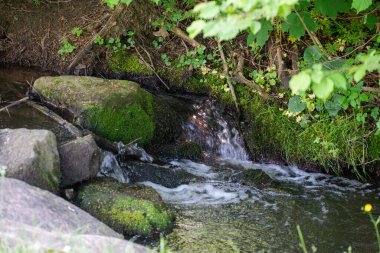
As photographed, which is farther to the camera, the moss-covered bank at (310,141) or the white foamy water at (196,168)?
the white foamy water at (196,168)

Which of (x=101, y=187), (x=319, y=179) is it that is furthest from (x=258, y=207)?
(x=101, y=187)

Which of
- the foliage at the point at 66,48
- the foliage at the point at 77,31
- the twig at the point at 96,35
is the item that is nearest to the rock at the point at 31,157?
the twig at the point at 96,35

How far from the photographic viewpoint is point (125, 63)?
871cm

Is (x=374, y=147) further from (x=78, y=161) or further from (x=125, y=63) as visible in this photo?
(x=125, y=63)

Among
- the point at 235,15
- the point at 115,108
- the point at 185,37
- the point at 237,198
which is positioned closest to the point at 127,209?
the point at 237,198

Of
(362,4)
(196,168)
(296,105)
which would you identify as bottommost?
(196,168)

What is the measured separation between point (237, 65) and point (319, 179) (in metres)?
2.12

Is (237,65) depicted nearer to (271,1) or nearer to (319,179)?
(319,179)

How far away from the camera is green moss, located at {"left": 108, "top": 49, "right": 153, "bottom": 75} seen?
8578 millimetres

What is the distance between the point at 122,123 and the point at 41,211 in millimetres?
3021

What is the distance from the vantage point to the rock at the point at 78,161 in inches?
212

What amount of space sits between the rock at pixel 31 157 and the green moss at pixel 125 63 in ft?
11.4

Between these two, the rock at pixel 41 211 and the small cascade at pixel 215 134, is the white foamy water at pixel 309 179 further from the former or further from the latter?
the rock at pixel 41 211

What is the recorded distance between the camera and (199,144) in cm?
724
